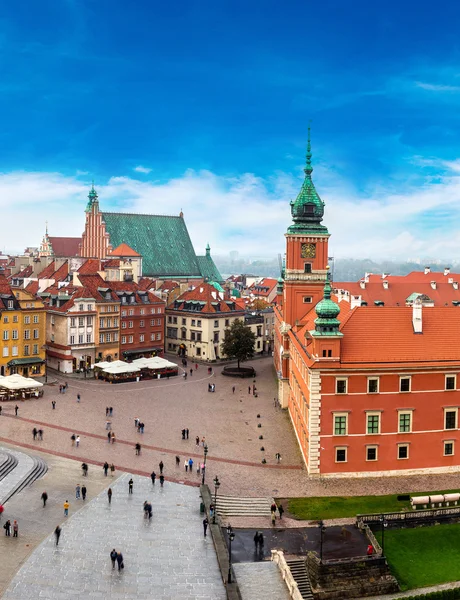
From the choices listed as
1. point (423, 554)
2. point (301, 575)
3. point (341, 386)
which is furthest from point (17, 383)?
point (423, 554)

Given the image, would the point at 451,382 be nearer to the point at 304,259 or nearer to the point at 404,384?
the point at 404,384

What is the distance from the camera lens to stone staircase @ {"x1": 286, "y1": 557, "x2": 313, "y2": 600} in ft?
105

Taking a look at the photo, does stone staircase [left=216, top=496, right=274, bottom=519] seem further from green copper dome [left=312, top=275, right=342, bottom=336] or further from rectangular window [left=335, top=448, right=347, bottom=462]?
green copper dome [left=312, top=275, right=342, bottom=336]

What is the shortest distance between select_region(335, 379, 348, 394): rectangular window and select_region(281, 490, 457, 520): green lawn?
7166 mm

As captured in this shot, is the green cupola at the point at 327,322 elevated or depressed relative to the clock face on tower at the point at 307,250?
depressed

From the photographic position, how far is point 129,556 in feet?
110

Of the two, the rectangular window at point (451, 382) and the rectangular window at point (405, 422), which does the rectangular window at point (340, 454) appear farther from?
the rectangular window at point (451, 382)

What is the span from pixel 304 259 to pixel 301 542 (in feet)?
131

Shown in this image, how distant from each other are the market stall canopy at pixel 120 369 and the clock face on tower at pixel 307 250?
24.0 meters

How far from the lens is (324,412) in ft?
149

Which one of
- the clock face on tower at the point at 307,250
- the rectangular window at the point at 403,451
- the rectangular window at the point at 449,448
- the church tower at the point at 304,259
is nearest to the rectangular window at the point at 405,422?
the rectangular window at the point at 403,451

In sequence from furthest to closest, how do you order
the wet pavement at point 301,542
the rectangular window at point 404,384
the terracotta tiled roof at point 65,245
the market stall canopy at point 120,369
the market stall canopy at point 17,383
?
the terracotta tiled roof at point 65,245
the market stall canopy at point 120,369
the market stall canopy at point 17,383
the rectangular window at point 404,384
the wet pavement at point 301,542

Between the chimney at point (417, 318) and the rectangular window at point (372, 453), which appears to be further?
the chimney at point (417, 318)

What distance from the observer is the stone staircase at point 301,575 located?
31.9 m
